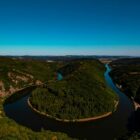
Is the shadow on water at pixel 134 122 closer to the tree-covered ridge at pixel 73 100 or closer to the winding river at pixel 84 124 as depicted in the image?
the winding river at pixel 84 124

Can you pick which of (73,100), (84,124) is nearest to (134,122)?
(84,124)

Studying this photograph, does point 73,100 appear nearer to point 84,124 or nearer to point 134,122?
point 84,124

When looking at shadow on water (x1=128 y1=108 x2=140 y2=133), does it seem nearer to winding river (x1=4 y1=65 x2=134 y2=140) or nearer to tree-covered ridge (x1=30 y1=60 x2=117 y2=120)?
winding river (x1=4 y1=65 x2=134 y2=140)

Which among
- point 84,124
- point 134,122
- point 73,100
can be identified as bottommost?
point 84,124

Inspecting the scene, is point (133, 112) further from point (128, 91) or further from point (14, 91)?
point (14, 91)

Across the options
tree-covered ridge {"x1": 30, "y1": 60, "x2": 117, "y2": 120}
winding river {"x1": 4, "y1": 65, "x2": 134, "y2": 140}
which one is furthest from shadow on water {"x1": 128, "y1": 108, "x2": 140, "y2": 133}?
tree-covered ridge {"x1": 30, "y1": 60, "x2": 117, "y2": 120}

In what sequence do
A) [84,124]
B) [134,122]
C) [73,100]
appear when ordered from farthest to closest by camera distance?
[73,100]
[84,124]
[134,122]

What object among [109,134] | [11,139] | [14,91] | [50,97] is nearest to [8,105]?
[50,97]

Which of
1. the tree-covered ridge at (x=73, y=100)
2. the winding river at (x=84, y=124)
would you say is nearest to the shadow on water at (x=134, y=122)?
the winding river at (x=84, y=124)
